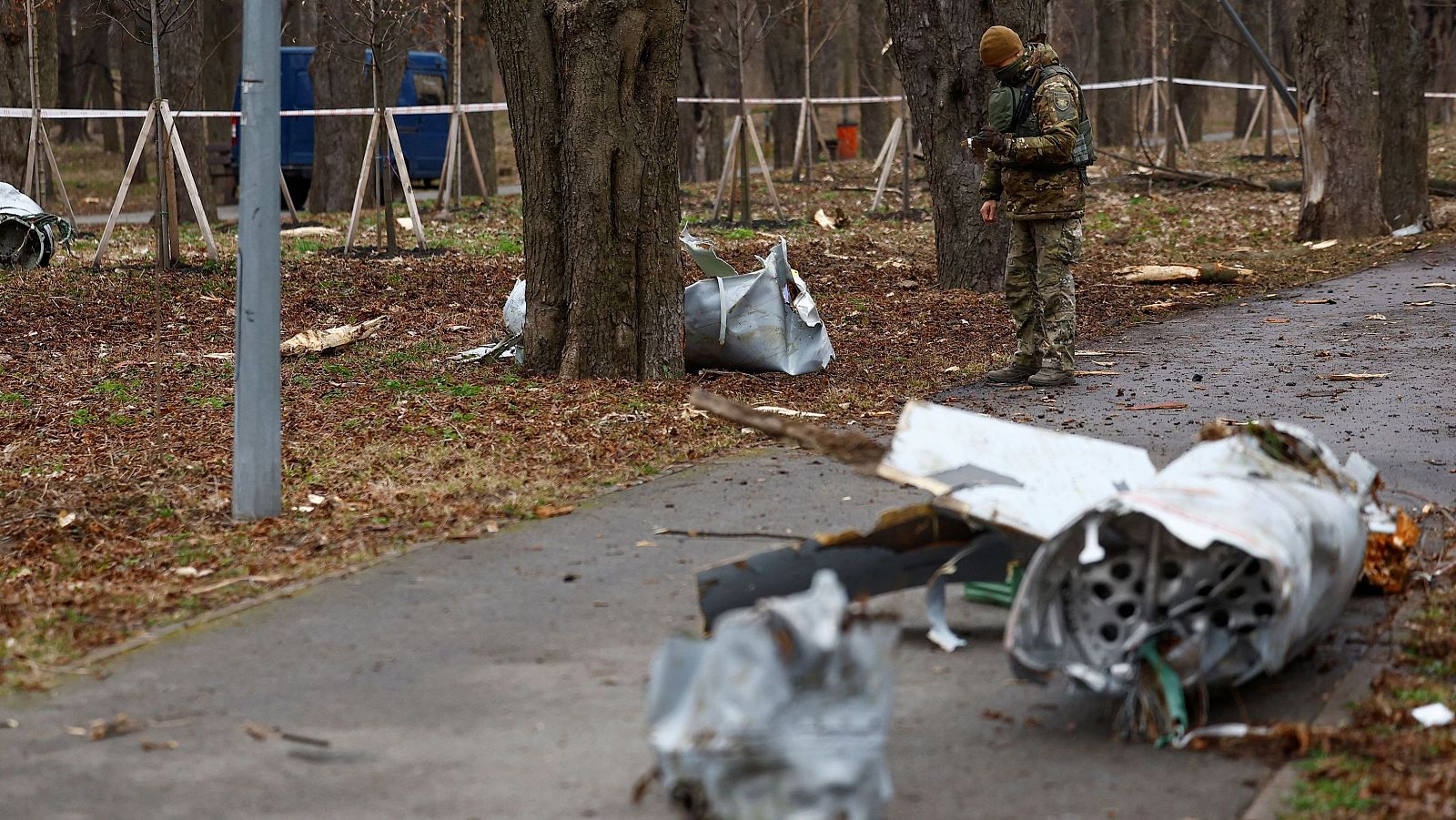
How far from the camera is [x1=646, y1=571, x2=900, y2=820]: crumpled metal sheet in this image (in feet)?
9.41

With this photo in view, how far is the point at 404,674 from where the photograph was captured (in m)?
4.34

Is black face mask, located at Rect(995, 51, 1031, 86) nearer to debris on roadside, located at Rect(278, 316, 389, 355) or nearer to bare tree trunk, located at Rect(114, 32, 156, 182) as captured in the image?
debris on roadside, located at Rect(278, 316, 389, 355)

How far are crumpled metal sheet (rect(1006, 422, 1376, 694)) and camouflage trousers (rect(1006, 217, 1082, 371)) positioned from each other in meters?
4.77

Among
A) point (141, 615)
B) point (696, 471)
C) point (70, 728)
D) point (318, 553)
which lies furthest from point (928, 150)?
point (70, 728)

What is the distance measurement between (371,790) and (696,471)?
3.42 m

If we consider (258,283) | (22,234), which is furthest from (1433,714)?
(22,234)

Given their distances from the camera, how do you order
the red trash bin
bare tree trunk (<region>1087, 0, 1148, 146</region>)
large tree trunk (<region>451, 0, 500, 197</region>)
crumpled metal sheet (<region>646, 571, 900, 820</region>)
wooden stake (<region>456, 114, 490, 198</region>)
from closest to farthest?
crumpled metal sheet (<region>646, 571, 900, 820</region>), wooden stake (<region>456, 114, 490, 198</region>), large tree trunk (<region>451, 0, 500, 197</region>), bare tree trunk (<region>1087, 0, 1148, 146</region>), the red trash bin

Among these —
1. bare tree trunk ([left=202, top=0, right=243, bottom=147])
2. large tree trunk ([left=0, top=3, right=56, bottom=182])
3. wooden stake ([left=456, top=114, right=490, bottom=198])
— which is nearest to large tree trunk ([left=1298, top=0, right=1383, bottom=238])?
wooden stake ([left=456, top=114, right=490, bottom=198])

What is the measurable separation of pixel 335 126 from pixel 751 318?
15497 millimetres

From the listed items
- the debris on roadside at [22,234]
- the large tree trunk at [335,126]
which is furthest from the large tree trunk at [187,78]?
the large tree trunk at [335,126]

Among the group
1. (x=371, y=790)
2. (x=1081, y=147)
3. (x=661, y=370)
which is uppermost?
(x=1081, y=147)

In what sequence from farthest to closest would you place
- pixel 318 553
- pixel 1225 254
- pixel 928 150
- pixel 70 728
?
pixel 1225 254, pixel 928 150, pixel 318 553, pixel 70 728

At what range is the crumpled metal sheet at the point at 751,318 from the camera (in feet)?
29.7

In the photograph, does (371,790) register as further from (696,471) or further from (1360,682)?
(696,471)
